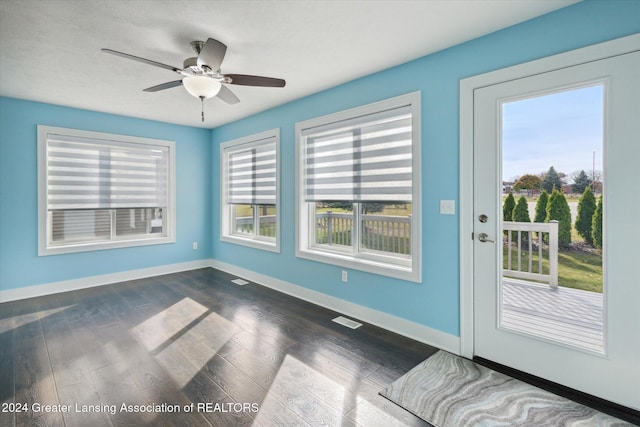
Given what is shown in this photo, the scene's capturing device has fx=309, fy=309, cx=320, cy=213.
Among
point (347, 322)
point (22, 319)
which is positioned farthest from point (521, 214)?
point (22, 319)

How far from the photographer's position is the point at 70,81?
3.31 m

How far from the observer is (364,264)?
3.29 meters

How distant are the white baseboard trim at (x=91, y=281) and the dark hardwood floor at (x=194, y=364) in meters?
0.22

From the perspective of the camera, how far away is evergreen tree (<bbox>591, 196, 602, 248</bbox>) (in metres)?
1.98

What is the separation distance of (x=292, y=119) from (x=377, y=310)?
2.61 metres

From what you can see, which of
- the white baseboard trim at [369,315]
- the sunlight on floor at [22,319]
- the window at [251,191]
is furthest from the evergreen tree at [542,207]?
the sunlight on floor at [22,319]

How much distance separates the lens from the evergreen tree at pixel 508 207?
7.68 ft

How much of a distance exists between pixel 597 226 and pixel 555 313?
0.65 meters

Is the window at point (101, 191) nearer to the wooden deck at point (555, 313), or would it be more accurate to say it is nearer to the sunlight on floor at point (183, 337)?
the sunlight on floor at point (183, 337)

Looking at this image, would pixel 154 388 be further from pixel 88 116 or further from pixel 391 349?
pixel 88 116

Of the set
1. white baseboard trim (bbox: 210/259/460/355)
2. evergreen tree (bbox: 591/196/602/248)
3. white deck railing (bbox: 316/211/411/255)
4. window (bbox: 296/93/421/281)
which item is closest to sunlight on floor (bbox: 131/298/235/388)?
white baseboard trim (bbox: 210/259/460/355)

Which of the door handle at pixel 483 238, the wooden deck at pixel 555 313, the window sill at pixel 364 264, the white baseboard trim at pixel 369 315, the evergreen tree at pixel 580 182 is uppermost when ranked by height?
the evergreen tree at pixel 580 182

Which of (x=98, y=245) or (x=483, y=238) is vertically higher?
(x=483, y=238)

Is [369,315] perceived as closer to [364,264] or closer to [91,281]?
[364,264]
